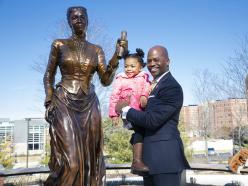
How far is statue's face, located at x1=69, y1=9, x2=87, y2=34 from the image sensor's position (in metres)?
3.88

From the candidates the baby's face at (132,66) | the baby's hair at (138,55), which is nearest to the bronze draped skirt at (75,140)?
the baby's face at (132,66)

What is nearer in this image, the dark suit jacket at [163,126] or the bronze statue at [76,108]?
the dark suit jacket at [163,126]

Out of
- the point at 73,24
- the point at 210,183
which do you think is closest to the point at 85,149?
the point at 73,24

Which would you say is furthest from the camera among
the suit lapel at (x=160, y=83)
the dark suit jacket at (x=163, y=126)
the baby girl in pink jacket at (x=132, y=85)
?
the baby girl in pink jacket at (x=132, y=85)

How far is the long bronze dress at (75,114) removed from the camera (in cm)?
354

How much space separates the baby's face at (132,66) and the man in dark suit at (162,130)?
1113 mm

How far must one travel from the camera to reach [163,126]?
282 cm

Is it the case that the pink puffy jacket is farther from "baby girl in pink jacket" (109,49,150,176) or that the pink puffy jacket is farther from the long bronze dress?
the long bronze dress

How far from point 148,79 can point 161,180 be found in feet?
5.23

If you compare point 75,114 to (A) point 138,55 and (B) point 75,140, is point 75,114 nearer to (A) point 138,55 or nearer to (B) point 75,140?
(B) point 75,140

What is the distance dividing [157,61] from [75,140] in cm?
132

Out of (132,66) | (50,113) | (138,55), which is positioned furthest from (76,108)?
(138,55)

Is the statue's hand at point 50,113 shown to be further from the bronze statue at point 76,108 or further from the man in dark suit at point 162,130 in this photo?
the man in dark suit at point 162,130

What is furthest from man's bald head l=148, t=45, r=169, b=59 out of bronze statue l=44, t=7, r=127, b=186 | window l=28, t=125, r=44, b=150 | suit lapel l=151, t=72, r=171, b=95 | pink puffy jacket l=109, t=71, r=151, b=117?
window l=28, t=125, r=44, b=150
